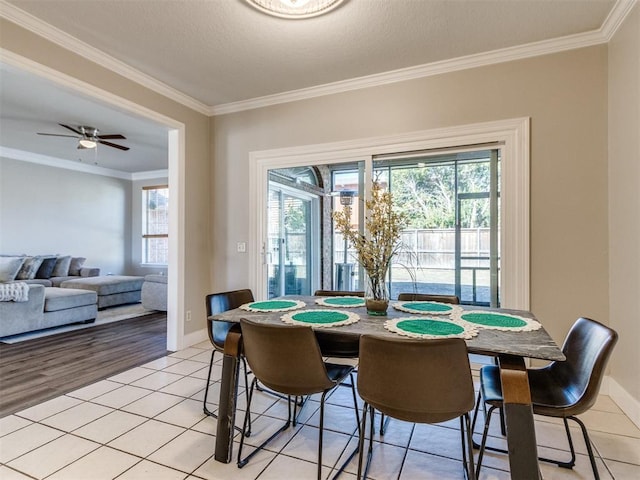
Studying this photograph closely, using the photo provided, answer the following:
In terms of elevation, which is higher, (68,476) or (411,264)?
(411,264)

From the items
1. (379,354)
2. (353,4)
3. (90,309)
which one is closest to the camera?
(379,354)

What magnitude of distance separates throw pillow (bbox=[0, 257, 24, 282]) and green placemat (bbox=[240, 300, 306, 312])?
537 centimetres

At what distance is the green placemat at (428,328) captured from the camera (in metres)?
1.53

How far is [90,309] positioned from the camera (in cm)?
479

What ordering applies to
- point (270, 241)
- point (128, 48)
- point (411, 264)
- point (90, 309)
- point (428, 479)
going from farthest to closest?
point (90, 309)
point (270, 241)
point (411, 264)
point (128, 48)
point (428, 479)

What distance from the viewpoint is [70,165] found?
7004mm

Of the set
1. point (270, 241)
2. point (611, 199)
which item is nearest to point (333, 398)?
point (270, 241)

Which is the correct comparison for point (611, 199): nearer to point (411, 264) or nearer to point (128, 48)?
point (411, 264)

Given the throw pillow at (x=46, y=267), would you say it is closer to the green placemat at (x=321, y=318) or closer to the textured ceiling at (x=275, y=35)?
the textured ceiling at (x=275, y=35)

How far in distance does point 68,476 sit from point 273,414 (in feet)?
3.64

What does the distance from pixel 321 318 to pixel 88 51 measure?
2840 mm

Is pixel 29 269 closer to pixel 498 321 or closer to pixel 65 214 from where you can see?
pixel 65 214

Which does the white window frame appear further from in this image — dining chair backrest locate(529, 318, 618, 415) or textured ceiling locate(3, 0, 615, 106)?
dining chair backrest locate(529, 318, 618, 415)

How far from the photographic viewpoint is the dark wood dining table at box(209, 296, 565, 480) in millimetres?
1325
